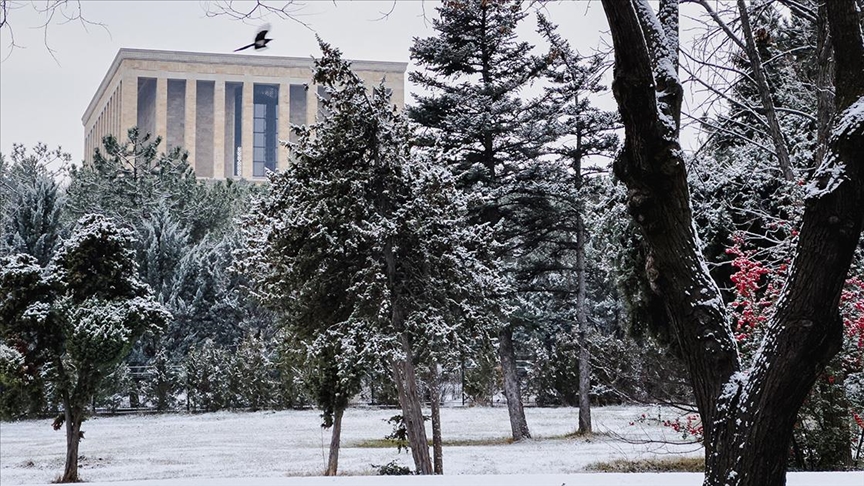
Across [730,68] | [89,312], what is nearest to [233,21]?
[730,68]

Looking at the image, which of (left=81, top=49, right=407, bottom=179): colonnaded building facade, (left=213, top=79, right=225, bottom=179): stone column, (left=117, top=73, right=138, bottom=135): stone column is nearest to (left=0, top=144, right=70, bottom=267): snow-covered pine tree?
(left=117, top=73, right=138, bottom=135): stone column

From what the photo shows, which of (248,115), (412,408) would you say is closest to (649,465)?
(412,408)

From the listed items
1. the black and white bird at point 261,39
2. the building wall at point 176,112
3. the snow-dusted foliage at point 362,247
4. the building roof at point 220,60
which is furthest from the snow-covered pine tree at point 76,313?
the building wall at point 176,112

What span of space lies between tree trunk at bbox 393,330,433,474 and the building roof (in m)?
54.4

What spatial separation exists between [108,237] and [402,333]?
5959mm

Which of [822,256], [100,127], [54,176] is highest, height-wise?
[100,127]

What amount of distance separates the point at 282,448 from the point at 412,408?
22.1ft

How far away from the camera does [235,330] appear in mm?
35625

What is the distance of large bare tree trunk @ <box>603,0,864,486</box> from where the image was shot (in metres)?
4.00

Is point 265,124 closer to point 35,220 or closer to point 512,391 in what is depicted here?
point 35,220

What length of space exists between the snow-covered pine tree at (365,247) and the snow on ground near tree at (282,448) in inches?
91.4

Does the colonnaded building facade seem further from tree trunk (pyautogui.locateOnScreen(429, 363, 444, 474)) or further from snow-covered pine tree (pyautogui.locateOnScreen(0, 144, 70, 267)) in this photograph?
tree trunk (pyautogui.locateOnScreen(429, 363, 444, 474))

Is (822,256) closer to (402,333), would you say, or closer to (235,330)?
(402,333)

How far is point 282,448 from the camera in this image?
61.5ft
